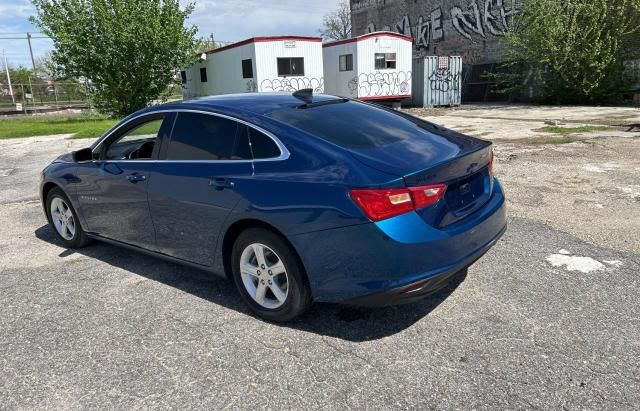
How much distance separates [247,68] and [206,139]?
20.2 meters

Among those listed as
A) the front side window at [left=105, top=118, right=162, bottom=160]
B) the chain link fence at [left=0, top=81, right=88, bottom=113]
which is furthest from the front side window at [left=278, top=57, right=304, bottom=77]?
the chain link fence at [left=0, top=81, right=88, bottom=113]

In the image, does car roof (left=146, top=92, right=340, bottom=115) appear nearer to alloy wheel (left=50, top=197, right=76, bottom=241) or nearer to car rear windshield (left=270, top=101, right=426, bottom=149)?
car rear windshield (left=270, top=101, right=426, bottom=149)

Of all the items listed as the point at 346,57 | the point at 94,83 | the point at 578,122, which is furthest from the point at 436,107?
the point at 94,83

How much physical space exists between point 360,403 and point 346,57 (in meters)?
23.0

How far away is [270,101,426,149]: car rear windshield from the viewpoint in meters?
3.27

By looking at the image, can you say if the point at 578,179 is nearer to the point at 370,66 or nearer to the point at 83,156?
the point at 83,156

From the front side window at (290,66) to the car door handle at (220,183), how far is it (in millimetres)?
20002

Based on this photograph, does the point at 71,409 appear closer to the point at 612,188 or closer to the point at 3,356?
the point at 3,356

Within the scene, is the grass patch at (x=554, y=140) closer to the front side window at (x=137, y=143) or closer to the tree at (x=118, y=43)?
the front side window at (x=137, y=143)

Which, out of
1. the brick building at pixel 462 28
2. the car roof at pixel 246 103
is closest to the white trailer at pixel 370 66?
the brick building at pixel 462 28

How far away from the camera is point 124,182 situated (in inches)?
165

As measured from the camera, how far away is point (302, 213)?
9.79 ft

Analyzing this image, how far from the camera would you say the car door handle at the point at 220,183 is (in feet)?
11.0

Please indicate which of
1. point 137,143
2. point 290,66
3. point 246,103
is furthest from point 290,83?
point 246,103
